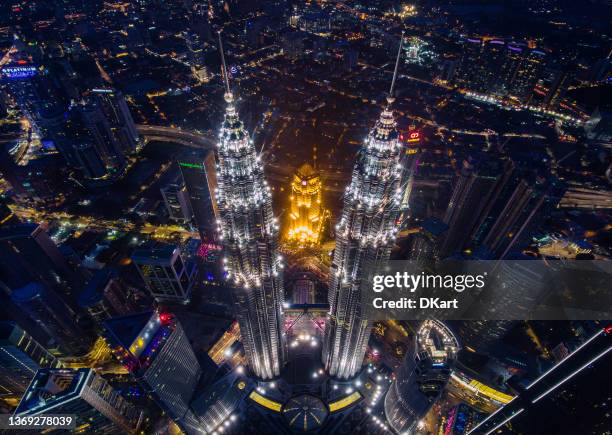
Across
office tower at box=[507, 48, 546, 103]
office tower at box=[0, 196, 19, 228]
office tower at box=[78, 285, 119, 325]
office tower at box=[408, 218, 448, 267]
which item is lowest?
office tower at box=[78, 285, 119, 325]

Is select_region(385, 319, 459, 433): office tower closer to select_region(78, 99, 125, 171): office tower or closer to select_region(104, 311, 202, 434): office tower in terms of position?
select_region(104, 311, 202, 434): office tower

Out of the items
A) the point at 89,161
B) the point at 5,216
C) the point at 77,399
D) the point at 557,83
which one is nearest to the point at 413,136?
the point at 77,399

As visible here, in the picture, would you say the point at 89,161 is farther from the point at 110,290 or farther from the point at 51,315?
the point at 110,290

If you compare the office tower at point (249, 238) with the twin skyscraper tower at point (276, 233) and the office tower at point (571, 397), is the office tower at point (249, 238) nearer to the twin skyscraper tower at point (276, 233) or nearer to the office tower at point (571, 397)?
the twin skyscraper tower at point (276, 233)

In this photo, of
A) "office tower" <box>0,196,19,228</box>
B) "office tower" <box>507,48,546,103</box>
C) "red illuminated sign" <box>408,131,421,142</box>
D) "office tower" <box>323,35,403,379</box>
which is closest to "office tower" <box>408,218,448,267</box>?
"red illuminated sign" <box>408,131,421,142</box>

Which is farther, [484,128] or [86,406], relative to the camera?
[484,128]

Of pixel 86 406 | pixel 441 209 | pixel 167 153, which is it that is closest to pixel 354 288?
pixel 86 406

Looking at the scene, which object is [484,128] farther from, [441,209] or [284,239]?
[284,239]
